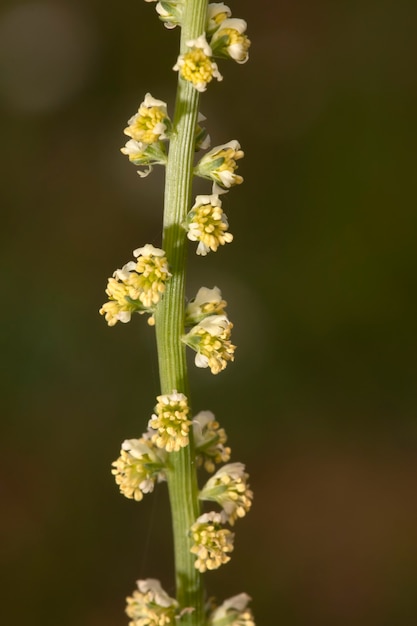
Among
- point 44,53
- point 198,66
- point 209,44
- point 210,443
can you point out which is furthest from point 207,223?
point 44,53

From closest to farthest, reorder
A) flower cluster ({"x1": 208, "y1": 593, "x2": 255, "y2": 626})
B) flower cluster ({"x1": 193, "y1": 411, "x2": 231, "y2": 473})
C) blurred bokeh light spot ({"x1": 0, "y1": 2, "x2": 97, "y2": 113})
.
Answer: flower cluster ({"x1": 193, "y1": 411, "x2": 231, "y2": 473})
flower cluster ({"x1": 208, "y1": 593, "x2": 255, "y2": 626})
blurred bokeh light spot ({"x1": 0, "y1": 2, "x2": 97, "y2": 113})

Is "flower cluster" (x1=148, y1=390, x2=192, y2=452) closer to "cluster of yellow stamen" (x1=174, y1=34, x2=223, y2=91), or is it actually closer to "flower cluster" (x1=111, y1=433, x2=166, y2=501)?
"flower cluster" (x1=111, y1=433, x2=166, y2=501)

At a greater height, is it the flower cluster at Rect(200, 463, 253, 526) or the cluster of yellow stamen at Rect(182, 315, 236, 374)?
the cluster of yellow stamen at Rect(182, 315, 236, 374)

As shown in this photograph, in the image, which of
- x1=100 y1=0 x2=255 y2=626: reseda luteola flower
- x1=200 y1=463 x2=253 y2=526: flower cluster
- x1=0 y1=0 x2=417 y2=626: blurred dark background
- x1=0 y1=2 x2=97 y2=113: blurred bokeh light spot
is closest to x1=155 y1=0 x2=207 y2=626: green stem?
x1=100 y1=0 x2=255 y2=626: reseda luteola flower

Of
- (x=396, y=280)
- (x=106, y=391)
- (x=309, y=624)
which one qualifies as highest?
(x=396, y=280)

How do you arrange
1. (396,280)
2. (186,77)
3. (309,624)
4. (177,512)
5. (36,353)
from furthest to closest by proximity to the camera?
(396,280) → (36,353) → (309,624) → (177,512) → (186,77)

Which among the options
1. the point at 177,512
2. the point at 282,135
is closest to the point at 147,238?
the point at 282,135

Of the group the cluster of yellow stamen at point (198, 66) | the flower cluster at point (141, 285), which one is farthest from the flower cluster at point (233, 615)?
the cluster of yellow stamen at point (198, 66)

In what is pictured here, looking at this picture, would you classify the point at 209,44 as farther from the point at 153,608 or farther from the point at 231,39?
the point at 153,608

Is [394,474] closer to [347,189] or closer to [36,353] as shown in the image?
[347,189]
